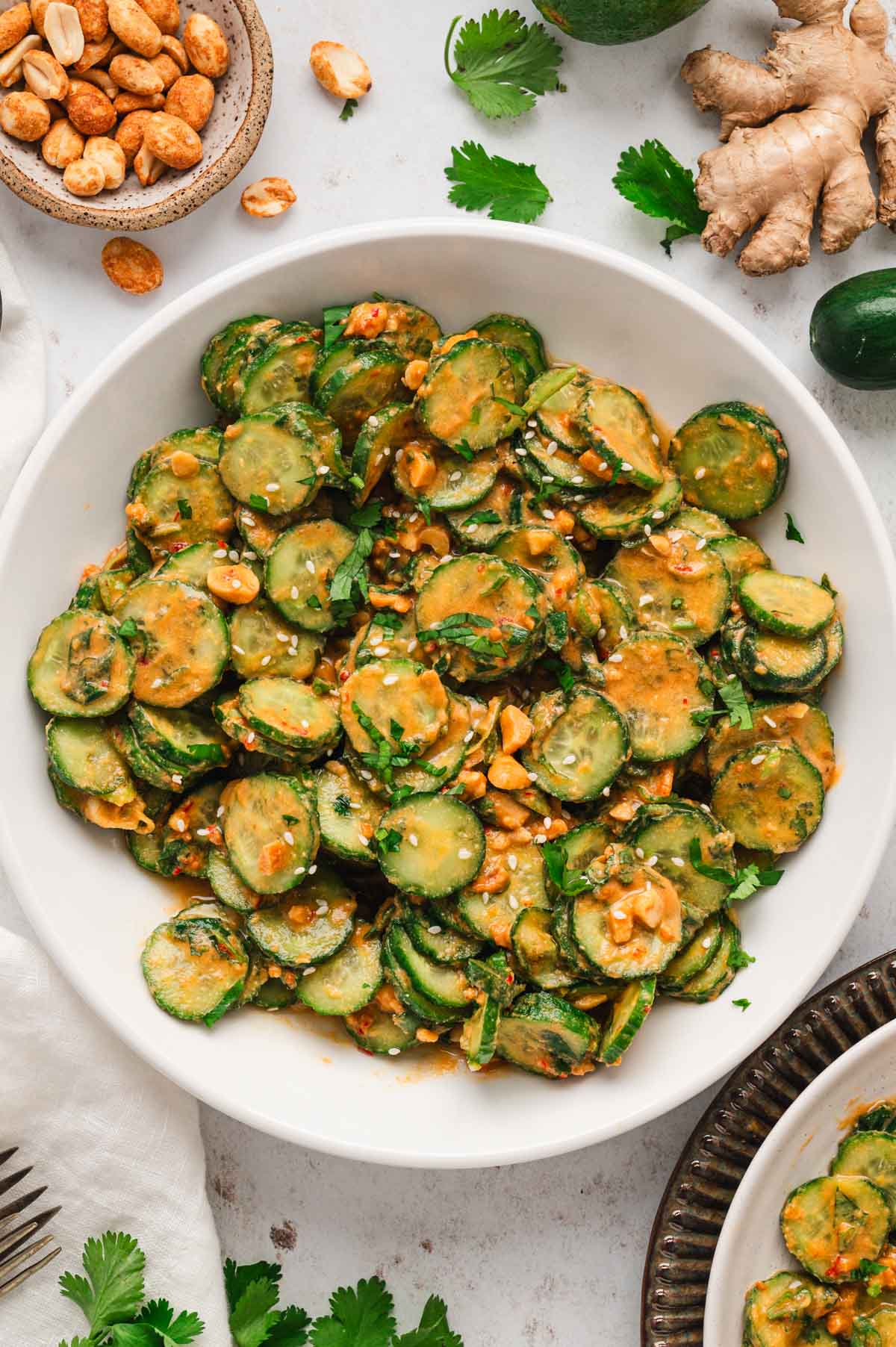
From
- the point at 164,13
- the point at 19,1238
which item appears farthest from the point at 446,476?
the point at 19,1238

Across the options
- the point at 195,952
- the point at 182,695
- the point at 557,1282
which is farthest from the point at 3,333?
the point at 557,1282

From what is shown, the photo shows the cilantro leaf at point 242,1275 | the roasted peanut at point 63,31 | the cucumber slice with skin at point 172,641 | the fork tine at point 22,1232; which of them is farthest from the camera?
the cilantro leaf at point 242,1275

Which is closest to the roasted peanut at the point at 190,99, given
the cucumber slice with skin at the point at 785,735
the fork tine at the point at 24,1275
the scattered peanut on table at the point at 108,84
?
the scattered peanut on table at the point at 108,84

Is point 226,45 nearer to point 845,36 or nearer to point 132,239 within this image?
point 132,239

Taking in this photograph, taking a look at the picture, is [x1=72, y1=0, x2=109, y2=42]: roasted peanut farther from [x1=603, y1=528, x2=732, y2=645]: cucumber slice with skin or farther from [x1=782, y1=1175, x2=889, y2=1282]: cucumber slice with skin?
[x1=782, y1=1175, x2=889, y2=1282]: cucumber slice with skin

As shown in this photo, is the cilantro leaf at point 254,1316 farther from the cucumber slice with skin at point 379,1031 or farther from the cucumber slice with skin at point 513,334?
the cucumber slice with skin at point 513,334

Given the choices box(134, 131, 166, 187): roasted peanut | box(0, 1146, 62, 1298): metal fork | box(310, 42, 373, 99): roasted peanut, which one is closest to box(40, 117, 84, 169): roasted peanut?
box(134, 131, 166, 187): roasted peanut

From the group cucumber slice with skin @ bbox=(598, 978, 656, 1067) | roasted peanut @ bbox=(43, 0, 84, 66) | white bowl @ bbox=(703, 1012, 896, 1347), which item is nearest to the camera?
cucumber slice with skin @ bbox=(598, 978, 656, 1067)

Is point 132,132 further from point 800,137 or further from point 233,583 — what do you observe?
point 800,137
